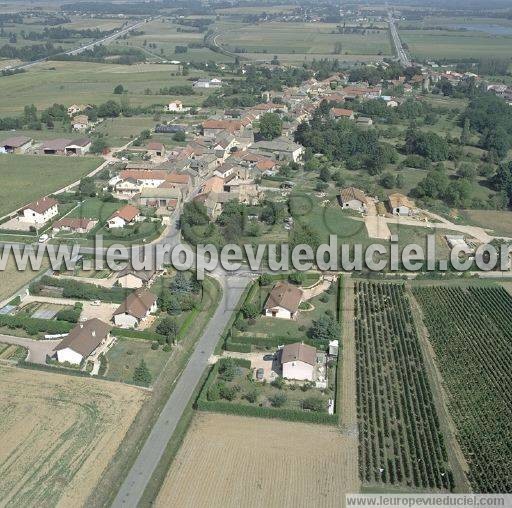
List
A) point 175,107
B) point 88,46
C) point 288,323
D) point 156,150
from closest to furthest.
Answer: point 288,323, point 156,150, point 175,107, point 88,46

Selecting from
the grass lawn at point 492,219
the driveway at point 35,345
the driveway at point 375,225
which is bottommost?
the driveway at point 35,345

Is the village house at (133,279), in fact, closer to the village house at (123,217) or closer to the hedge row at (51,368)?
the hedge row at (51,368)

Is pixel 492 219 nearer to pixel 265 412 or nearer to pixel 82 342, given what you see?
pixel 265 412

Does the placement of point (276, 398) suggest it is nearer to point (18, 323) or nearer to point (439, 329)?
point (439, 329)

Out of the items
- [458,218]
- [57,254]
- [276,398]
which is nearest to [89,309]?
[57,254]

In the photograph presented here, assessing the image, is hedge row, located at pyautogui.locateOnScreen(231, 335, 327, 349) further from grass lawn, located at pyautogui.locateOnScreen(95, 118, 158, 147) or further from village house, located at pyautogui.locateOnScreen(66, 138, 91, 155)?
grass lawn, located at pyautogui.locateOnScreen(95, 118, 158, 147)

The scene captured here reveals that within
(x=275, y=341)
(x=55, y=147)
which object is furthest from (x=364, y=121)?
(x=275, y=341)

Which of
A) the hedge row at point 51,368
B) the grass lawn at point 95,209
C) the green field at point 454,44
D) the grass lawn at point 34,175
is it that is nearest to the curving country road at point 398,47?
the green field at point 454,44
